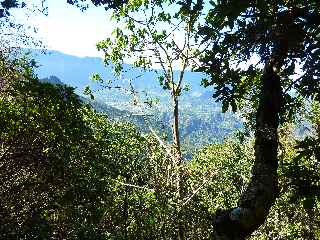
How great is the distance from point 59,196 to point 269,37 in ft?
33.9

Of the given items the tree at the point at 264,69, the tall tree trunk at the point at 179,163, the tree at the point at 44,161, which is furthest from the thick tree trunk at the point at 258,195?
the tall tree trunk at the point at 179,163

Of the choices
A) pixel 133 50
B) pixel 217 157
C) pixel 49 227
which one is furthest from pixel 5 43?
pixel 217 157

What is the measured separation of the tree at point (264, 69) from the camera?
15.1ft

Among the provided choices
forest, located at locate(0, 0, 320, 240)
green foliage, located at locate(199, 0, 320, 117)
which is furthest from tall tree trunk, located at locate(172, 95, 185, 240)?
green foliage, located at locate(199, 0, 320, 117)

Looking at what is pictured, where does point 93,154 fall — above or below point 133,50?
below

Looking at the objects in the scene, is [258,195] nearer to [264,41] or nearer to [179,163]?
[264,41]

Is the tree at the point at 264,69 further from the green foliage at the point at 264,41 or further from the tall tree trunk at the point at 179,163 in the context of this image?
the tall tree trunk at the point at 179,163

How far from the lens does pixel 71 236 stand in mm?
15773

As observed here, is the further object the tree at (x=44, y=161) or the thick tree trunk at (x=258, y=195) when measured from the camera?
the tree at (x=44, y=161)

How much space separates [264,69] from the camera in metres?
5.12

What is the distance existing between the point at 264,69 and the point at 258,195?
4.79 feet

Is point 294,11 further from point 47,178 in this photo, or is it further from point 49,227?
point 49,227

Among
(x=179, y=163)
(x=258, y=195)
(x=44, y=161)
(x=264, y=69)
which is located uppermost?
(x=179, y=163)

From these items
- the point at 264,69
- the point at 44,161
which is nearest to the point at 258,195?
the point at 264,69
